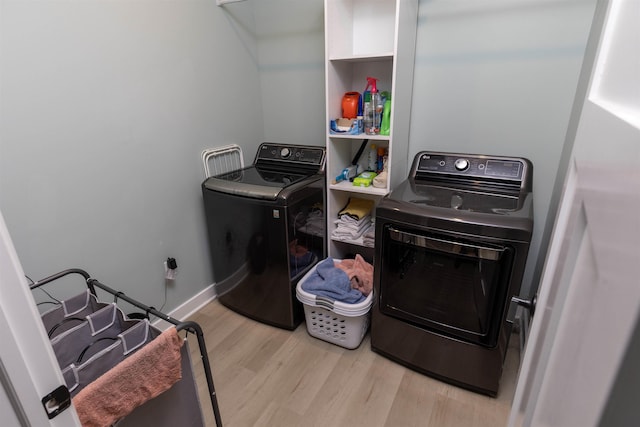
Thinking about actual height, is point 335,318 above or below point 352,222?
below

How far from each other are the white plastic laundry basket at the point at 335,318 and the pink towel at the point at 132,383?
0.88 meters

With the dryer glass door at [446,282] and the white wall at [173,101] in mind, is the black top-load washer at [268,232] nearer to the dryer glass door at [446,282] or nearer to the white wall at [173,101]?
the white wall at [173,101]

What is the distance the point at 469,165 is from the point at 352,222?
0.75m

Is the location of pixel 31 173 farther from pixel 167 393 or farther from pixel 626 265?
pixel 626 265

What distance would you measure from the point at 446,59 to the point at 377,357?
1723 mm

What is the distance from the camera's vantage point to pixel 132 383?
35.4 inches

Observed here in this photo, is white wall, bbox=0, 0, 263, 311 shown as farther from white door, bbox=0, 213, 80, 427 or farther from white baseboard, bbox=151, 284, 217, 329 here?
white door, bbox=0, 213, 80, 427

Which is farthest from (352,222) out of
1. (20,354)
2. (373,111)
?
(20,354)

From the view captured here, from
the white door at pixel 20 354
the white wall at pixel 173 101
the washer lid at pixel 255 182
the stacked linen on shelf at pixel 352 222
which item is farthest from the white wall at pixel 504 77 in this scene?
the white door at pixel 20 354

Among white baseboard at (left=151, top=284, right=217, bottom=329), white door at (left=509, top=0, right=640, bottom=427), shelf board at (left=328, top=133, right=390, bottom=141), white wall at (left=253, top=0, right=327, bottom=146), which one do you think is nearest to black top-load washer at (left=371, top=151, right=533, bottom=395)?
shelf board at (left=328, top=133, right=390, bottom=141)

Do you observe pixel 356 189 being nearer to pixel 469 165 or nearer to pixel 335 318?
pixel 469 165

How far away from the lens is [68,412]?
0.56 metres

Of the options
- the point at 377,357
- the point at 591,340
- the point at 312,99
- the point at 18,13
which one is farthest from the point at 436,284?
the point at 18,13

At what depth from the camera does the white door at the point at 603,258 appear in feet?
0.64
